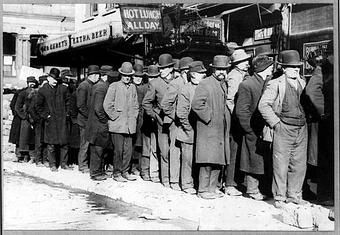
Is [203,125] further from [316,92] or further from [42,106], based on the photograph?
[42,106]

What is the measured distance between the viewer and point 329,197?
4.97m

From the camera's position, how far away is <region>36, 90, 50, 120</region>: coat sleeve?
24.0 ft

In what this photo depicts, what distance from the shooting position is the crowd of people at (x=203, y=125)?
200 inches

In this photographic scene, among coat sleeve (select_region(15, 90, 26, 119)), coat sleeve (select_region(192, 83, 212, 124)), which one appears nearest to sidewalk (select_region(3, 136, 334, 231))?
coat sleeve (select_region(192, 83, 212, 124))

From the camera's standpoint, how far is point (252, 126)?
541 centimetres

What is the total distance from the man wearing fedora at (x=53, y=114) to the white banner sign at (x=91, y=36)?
213 cm

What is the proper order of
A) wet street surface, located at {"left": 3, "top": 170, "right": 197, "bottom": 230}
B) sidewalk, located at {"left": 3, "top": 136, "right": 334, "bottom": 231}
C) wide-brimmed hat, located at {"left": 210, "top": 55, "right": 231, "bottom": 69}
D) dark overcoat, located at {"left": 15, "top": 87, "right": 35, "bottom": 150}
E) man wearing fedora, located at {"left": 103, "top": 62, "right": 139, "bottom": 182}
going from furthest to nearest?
dark overcoat, located at {"left": 15, "top": 87, "right": 35, "bottom": 150}, man wearing fedora, located at {"left": 103, "top": 62, "right": 139, "bottom": 182}, wide-brimmed hat, located at {"left": 210, "top": 55, "right": 231, "bottom": 69}, wet street surface, located at {"left": 3, "top": 170, "right": 197, "bottom": 230}, sidewalk, located at {"left": 3, "top": 136, "right": 334, "bottom": 231}

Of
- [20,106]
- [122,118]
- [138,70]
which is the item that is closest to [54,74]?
[20,106]

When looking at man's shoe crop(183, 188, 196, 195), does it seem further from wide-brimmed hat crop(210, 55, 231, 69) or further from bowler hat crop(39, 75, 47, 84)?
bowler hat crop(39, 75, 47, 84)

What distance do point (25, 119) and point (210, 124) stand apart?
3.81m

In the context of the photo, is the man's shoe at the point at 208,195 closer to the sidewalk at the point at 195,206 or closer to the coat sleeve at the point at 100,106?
the sidewalk at the point at 195,206

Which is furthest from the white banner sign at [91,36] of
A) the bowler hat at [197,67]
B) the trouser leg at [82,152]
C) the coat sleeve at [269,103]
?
the coat sleeve at [269,103]

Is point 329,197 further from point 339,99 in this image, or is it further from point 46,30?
point 46,30

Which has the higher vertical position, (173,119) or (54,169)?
(173,119)
